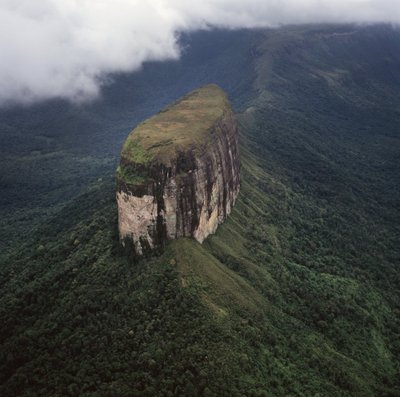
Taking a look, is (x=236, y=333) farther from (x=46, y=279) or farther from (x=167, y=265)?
(x=46, y=279)

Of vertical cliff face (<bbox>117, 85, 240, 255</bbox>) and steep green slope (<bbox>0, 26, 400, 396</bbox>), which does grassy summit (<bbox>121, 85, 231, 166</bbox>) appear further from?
steep green slope (<bbox>0, 26, 400, 396</bbox>)

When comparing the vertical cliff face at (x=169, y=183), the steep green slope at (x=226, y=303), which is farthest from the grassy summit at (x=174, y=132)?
the steep green slope at (x=226, y=303)

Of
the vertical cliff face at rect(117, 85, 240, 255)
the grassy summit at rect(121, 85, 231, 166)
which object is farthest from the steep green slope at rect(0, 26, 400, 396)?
the grassy summit at rect(121, 85, 231, 166)

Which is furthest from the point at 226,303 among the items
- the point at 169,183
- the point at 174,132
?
the point at 174,132

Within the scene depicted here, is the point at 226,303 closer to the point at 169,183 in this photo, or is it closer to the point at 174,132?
the point at 169,183

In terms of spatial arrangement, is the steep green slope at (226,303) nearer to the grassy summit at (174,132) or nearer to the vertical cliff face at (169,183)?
the vertical cliff face at (169,183)

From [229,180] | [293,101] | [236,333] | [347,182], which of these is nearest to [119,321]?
[236,333]
